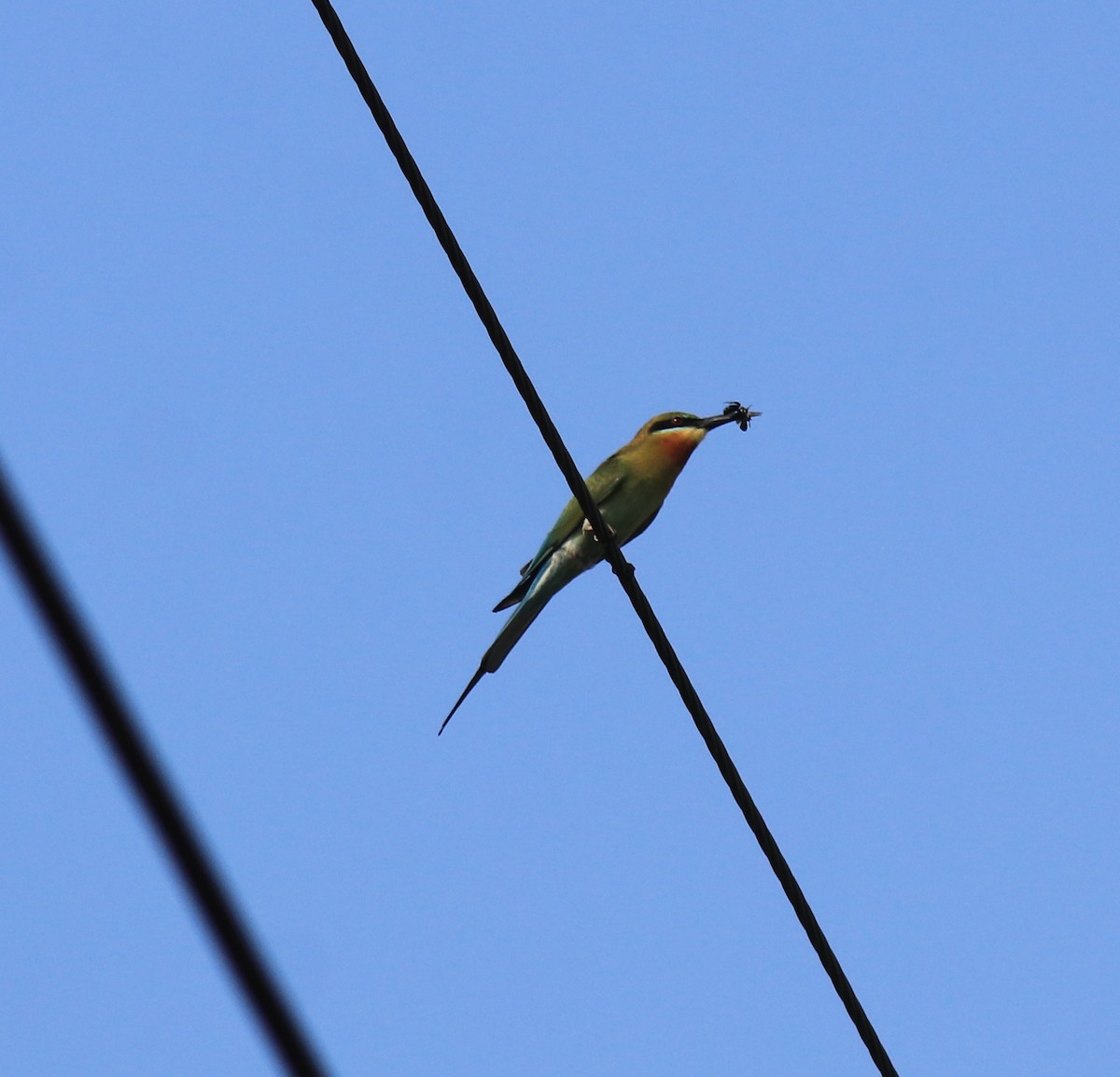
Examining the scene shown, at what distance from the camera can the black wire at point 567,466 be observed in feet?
8.17

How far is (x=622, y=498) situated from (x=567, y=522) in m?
0.32

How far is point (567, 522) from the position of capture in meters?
5.11

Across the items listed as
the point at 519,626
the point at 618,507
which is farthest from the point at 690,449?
the point at 519,626

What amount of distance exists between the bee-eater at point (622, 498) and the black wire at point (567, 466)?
1916 mm

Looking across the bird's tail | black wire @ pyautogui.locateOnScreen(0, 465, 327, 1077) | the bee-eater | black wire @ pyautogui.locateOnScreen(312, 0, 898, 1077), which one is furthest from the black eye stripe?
black wire @ pyautogui.locateOnScreen(0, 465, 327, 1077)

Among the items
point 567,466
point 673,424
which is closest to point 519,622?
point 673,424

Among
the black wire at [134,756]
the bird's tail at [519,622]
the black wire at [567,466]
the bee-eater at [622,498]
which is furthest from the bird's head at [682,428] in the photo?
the black wire at [134,756]

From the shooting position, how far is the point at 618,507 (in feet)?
17.5

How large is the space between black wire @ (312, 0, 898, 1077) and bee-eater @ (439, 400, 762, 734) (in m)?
1.92

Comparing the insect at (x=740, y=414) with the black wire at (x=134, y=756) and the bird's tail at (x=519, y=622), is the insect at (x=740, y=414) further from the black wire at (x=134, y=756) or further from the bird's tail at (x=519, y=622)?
the black wire at (x=134, y=756)

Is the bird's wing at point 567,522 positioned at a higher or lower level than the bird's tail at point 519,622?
higher

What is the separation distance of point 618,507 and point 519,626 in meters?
Result: 0.85

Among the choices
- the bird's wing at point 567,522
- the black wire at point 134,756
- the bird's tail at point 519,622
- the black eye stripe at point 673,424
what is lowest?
the black wire at point 134,756

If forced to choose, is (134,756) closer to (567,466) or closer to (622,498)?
(567,466)
